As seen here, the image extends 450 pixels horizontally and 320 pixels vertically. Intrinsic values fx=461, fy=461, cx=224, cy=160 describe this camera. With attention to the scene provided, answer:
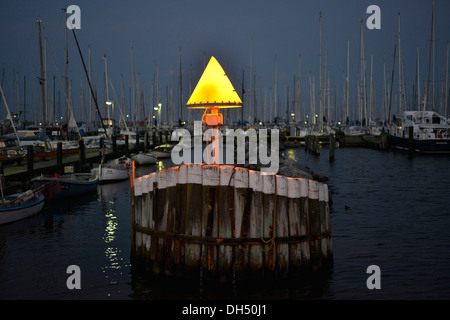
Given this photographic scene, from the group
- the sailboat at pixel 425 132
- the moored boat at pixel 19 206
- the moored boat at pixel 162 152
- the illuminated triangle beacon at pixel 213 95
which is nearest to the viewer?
the illuminated triangle beacon at pixel 213 95

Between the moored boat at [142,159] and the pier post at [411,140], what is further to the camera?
the pier post at [411,140]

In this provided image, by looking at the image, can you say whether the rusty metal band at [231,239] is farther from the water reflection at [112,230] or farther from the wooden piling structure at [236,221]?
the water reflection at [112,230]

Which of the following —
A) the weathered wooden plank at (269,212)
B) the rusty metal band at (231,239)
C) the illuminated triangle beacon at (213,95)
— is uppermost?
the illuminated triangle beacon at (213,95)

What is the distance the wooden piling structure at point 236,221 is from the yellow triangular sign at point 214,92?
1.40 meters

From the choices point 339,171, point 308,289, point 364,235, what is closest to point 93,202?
point 364,235

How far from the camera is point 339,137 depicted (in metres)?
70.1

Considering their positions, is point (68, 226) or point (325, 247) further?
point (68, 226)

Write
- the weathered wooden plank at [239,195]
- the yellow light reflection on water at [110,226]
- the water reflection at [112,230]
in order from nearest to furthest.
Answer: the weathered wooden plank at [239,195] < the water reflection at [112,230] < the yellow light reflection on water at [110,226]

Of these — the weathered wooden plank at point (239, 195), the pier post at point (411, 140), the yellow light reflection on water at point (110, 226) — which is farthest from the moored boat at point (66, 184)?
the pier post at point (411, 140)

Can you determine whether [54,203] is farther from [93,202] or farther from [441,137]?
[441,137]

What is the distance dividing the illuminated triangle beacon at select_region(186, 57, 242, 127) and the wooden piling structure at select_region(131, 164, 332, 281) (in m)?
1.09

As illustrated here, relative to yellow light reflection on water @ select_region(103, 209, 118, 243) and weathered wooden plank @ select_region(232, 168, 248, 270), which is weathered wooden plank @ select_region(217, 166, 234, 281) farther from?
yellow light reflection on water @ select_region(103, 209, 118, 243)

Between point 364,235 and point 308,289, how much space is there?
6985 millimetres

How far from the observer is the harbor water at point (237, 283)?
1034cm
